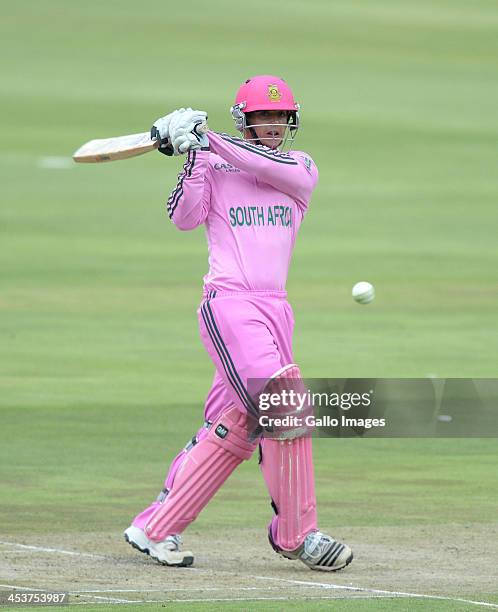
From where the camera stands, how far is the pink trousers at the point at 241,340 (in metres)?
7.01

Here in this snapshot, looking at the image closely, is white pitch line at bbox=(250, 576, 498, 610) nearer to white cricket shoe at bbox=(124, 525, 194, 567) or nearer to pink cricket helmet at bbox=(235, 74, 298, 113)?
white cricket shoe at bbox=(124, 525, 194, 567)

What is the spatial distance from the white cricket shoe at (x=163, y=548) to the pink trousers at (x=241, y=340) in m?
0.06

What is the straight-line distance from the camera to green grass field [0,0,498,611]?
914cm

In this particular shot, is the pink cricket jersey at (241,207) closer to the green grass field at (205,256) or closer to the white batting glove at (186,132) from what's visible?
the white batting glove at (186,132)

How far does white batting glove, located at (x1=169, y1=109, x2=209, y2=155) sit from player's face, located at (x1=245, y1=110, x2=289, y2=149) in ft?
1.71

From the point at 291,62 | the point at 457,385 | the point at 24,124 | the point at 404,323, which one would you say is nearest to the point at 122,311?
the point at 404,323

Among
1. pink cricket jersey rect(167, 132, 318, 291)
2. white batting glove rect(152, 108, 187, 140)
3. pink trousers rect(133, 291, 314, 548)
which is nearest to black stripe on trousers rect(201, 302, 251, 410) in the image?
pink trousers rect(133, 291, 314, 548)

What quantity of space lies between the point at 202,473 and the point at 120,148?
1.37 m

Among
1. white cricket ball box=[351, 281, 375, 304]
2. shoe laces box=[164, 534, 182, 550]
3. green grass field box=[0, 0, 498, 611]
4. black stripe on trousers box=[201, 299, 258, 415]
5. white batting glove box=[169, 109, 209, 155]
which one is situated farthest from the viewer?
white cricket ball box=[351, 281, 375, 304]

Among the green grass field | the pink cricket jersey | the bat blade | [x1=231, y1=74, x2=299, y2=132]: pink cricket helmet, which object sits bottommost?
the green grass field

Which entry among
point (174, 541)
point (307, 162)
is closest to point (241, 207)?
point (307, 162)

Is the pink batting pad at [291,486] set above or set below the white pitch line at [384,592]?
above

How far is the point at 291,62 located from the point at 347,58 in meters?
1.54

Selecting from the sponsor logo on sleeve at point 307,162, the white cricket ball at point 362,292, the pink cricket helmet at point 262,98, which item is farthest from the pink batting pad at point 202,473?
the white cricket ball at point 362,292
